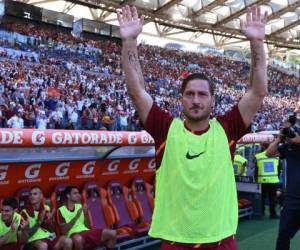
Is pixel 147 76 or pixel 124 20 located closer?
pixel 124 20

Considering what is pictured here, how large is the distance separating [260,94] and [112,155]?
4806 mm

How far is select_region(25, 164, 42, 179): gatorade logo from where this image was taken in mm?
5883

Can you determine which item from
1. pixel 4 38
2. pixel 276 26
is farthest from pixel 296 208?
pixel 276 26

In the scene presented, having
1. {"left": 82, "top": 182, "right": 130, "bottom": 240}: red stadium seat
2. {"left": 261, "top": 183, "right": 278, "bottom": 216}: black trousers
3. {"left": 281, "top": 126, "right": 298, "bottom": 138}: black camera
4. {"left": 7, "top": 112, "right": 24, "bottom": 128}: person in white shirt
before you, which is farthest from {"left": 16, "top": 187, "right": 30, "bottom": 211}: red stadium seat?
{"left": 7, "top": 112, "right": 24, "bottom": 128}: person in white shirt

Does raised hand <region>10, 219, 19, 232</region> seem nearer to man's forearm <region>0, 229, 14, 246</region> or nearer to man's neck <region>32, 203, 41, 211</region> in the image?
man's forearm <region>0, 229, 14, 246</region>

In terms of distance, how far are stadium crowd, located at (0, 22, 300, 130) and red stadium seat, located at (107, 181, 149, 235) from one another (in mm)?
2762

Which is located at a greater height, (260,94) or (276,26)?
(276,26)

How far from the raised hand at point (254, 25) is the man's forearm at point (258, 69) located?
0.04 meters

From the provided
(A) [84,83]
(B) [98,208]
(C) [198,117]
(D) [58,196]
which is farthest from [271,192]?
(A) [84,83]

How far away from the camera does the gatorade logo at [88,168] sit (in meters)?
6.66

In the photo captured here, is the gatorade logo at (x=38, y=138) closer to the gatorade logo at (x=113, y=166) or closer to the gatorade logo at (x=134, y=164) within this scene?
the gatorade logo at (x=113, y=166)

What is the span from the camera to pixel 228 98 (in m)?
32.1

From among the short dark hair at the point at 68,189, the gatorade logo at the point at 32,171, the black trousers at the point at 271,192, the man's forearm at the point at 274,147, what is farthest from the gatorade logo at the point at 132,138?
the black trousers at the point at 271,192

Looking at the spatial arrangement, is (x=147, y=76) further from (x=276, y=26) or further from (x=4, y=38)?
(x=276, y=26)
